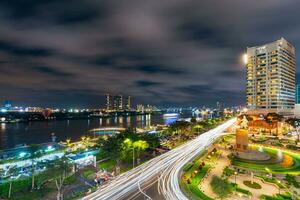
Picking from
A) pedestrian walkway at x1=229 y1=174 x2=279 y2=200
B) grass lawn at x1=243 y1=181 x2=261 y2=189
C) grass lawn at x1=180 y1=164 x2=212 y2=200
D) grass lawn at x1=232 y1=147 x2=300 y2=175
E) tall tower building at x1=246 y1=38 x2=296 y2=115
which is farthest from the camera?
tall tower building at x1=246 y1=38 x2=296 y2=115

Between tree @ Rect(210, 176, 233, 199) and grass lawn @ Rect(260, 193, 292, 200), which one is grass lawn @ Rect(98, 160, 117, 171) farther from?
grass lawn @ Rect(260, 193, 292, 200)

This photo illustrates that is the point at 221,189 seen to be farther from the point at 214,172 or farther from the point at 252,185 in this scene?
the point at 214,172

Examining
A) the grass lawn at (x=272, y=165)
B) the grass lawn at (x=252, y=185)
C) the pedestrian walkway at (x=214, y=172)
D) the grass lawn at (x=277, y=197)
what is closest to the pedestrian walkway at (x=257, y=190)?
the grass lawn at (x=252, y=185)

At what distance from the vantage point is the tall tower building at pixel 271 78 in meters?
170

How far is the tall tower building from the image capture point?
17016 centimetres

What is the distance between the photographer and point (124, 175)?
1951 inches

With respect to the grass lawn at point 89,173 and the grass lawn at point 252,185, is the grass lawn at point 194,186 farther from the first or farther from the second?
the grass lawn at point 89,173

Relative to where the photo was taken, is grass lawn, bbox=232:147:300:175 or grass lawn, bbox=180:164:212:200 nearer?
grass lawn, bbox=180:164:212:200

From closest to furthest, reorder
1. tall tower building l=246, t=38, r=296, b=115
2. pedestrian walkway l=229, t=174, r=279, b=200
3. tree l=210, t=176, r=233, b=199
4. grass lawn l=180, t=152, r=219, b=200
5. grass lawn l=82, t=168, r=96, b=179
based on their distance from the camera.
Result: tree l=210, t=176, r=233, b=199, grass lawn l=180, t=152, r=219, b=200, pedestrian walkway l=229, t=174, r=279, b=200, grass lawn l=82, t=168, r=96, b=179, tall tower building l=246, t=38, r=296, b=115

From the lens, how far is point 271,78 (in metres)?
173

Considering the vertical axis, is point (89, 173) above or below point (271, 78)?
below

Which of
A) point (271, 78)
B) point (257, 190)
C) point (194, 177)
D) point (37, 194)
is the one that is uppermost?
point (271, 78)

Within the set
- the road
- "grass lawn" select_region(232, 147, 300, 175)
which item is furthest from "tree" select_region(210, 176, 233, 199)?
"grass lawn" select_region(232, 147, 300, 175)

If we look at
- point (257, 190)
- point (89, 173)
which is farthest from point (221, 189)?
point (89, 173)
